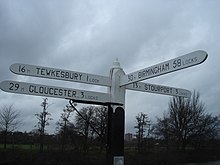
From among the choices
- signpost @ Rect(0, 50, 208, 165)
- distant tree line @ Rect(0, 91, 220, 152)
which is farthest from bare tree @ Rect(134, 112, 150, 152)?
signpost @ Rect(0, 50, 208, 165)

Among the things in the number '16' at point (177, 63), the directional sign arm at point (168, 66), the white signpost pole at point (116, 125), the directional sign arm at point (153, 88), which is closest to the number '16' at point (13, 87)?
the white signpost pole at point (116, 125)

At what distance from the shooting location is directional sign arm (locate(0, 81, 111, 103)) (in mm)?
4697

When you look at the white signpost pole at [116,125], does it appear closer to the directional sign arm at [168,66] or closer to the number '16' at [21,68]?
the directional sign arm at [168,66]

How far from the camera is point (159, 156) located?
3212 centimetres

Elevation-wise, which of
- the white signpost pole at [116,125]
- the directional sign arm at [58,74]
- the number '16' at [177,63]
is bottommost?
the white signpost pole at [116,125]

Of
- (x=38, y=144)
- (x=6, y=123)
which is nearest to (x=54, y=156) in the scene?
(x=38, y=144)

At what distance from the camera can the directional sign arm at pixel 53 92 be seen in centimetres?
470

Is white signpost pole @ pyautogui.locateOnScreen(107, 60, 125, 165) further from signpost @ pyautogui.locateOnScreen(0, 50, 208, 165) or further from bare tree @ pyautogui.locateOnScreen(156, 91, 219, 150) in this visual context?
bare tree @ pyautogui.locateOnScreen(156, 91, 219, 150)

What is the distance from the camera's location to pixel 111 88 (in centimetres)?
542

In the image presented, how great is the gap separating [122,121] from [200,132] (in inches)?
1305

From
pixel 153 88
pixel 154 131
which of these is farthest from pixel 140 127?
pixel 153 88

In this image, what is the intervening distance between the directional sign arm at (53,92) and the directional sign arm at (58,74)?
0.18 m

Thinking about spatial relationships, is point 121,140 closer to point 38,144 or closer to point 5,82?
point 5,82

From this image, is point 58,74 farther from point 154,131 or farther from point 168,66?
point 154,131
